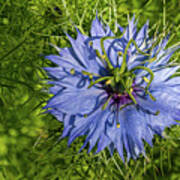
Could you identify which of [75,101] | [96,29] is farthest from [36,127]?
[96,29]

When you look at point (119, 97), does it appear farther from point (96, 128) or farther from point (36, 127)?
point (36, 127)

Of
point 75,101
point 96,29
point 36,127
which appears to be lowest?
point 36,127

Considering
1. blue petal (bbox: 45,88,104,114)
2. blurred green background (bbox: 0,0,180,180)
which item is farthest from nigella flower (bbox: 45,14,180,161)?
blurred green background (bbox: 0,0,180,180)

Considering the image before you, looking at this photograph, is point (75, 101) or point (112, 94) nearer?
point (75, 101)

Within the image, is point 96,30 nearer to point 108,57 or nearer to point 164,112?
point 108,57

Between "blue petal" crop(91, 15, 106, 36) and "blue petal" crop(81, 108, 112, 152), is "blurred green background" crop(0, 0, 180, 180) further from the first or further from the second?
"blue petal" crop(81, 108, 112, 152)

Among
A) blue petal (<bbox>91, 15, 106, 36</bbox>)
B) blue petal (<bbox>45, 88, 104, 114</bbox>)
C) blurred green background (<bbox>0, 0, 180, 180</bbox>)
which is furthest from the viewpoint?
blurred green background (<bbox>0, 0, 180, 180</bbox>)

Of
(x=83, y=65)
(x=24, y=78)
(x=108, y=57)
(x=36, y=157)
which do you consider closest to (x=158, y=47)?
(x=108, y=57)
